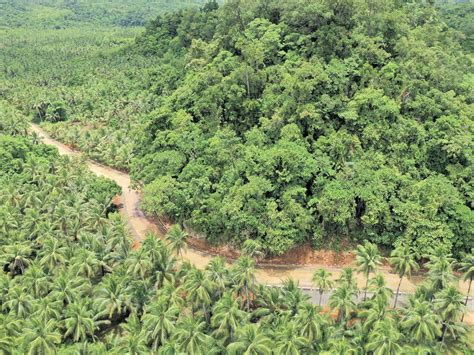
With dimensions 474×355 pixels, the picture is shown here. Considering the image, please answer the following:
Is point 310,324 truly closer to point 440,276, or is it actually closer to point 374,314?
point 374,314

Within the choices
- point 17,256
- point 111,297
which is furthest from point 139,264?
point 17,256

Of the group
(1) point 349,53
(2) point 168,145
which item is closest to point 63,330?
(2) point 168,145

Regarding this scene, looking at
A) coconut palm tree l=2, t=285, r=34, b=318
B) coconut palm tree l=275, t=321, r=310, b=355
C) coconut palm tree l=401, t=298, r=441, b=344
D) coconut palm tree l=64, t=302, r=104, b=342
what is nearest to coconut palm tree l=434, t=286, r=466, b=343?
coconut palm tree l=401, t=298, r=441, b=344

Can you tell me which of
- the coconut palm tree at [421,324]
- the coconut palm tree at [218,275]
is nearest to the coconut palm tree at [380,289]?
the coconut palm tree at [421,324]

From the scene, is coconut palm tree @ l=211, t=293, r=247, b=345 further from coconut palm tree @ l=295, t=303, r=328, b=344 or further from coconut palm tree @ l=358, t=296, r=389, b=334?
coconut palm tree @ l=358, t=296, r=389, b=334

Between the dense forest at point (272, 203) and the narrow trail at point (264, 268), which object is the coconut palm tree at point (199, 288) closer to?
the dense forest at point (272, 203)

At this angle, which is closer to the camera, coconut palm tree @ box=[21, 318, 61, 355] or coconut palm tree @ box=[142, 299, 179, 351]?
coconut palm tree @ box=[21, 318, 61, 355]
